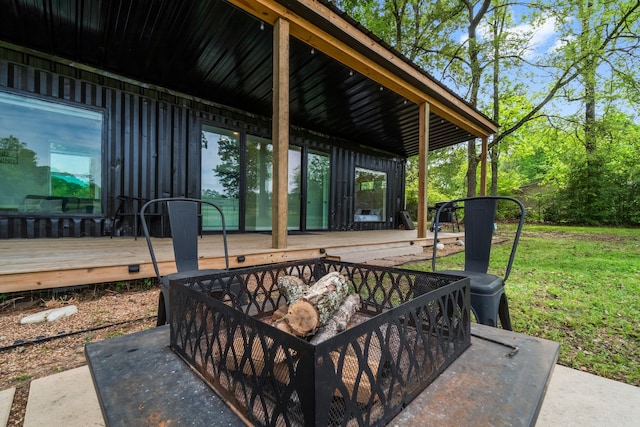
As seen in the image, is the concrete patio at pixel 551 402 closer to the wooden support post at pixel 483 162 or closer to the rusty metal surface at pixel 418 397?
the rusty metal surface at pixel 418 397

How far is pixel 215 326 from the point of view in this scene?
763 millimetres

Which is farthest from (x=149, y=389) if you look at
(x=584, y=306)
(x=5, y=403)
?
(x=584, y=306)

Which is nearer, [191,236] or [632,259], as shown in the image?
[191,236]

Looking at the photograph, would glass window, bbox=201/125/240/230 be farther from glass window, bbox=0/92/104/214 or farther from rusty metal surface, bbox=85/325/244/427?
rusty metal surface, bbox=85/325/244/427

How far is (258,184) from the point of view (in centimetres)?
564

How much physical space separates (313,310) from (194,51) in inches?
153

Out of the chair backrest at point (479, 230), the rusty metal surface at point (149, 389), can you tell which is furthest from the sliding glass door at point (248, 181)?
the rusty metal surface at point (149, 389)

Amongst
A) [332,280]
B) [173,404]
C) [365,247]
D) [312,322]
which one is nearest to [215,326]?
[173,404]

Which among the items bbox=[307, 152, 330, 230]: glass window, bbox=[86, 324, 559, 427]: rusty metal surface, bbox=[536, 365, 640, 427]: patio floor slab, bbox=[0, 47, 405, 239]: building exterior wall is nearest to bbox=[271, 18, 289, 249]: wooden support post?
bbox=[86, 324, 559, 427]: rusty metal surface

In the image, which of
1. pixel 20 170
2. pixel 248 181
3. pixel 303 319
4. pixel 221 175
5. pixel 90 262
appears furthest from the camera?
pixel 248 181

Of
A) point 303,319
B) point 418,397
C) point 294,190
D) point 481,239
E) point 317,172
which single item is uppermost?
point 317,172

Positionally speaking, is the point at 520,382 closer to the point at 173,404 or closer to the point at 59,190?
the point at 173,404

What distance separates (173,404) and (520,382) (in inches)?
36.3

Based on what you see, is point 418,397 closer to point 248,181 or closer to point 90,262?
point 90,262
